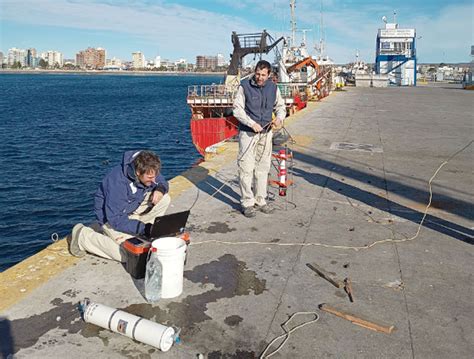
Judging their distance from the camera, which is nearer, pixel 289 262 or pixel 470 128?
pixel 289 262

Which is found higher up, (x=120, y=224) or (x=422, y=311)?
(x=120, y=224)

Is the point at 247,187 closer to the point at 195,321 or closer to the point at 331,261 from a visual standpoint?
the point at 331,261

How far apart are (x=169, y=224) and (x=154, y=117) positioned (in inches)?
1809

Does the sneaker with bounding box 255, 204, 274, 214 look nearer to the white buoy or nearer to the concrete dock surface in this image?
the concrete dock surface

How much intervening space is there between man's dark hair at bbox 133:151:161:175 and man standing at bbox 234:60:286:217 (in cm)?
203

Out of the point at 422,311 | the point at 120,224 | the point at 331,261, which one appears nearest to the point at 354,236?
the point at 331,261

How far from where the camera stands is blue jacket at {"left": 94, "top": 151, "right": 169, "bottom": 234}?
457cm

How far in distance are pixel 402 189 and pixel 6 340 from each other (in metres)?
6.56

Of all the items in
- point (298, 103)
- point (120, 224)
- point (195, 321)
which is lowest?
point (195, 321)

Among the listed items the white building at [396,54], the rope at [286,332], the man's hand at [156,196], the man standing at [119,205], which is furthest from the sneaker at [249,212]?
the white building at [396,54]

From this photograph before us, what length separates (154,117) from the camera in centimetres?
4894

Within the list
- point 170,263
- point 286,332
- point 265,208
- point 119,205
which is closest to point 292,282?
point 286,332

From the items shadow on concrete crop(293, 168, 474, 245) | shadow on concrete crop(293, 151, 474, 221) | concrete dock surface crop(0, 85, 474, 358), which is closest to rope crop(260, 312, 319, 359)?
concrete dock surface crop(0, 85, 474, 358)

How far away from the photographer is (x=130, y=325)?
3.37 m
